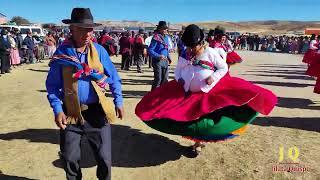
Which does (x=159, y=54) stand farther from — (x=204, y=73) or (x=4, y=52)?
(x=4, y=52)

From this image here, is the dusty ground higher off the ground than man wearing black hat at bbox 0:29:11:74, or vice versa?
man wearing black hat at bbox 0:29:11:74

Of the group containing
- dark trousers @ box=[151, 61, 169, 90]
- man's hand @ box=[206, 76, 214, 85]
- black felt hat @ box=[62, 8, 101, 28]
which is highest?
black felt hat @ box=[62, 8, 101, 28]

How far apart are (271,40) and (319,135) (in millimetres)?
44722

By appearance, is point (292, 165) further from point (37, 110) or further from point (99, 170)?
point (37, 110)

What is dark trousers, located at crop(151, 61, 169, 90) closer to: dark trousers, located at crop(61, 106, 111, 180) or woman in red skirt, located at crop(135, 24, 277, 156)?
woman in red skirt, located at crop(135, 24, 277, 156)

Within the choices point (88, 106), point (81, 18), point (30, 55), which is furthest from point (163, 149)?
point (30, 55)

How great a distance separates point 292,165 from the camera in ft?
20.8

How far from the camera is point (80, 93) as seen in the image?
185 inches

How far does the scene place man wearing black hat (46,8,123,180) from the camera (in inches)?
182

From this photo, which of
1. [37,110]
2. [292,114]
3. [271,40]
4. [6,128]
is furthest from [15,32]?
[271,40]

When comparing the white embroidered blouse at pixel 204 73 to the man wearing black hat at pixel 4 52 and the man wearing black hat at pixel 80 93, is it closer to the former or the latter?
the man wearing black hat at pixel 80 93

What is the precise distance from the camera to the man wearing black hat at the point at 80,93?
4.62m

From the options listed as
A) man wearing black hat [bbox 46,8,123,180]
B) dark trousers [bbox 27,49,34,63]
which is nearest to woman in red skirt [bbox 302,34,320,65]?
man wearing black hat [bbox 46,8,123,180]

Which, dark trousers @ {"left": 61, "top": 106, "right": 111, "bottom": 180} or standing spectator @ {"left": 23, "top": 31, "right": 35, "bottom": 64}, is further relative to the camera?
standing spectator @ {"left": 23, "top": 31, "right": 35, "bottom": 64}
